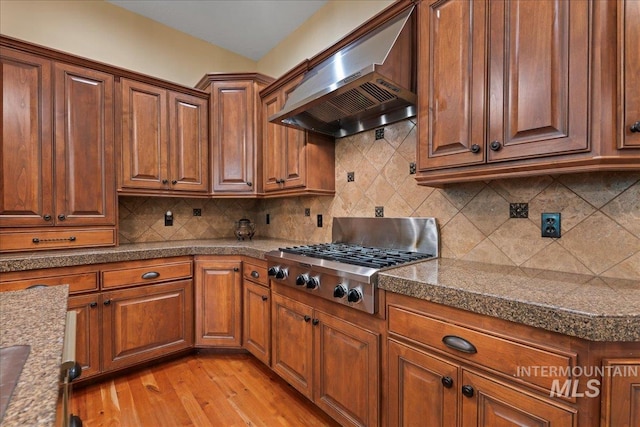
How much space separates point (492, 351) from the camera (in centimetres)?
98

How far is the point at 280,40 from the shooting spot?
310 cm

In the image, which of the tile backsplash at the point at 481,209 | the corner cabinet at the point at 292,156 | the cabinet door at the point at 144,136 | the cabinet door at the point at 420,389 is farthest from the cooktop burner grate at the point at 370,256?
the cabinet door at the point at 144,136

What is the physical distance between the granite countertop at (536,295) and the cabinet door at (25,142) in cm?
232

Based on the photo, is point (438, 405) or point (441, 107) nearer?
point (438, 405)

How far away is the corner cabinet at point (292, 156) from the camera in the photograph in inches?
89.4

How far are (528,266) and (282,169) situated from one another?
1.78m

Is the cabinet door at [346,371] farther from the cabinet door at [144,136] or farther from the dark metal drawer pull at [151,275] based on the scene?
the cabinet door at [144,136]

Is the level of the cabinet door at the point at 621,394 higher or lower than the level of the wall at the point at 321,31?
lower

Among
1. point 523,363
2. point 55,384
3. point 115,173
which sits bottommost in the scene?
point 523,363

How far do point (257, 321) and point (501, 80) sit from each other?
6.75 ft

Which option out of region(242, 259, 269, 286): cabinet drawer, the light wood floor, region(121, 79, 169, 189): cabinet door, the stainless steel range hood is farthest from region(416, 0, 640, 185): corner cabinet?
region(121, 79, 169, 189): cabinet door

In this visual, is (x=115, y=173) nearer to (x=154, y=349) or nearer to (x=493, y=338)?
(x=154, y=349)

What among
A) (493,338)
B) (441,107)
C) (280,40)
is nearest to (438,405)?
(493,338)

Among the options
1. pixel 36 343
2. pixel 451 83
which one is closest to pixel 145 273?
pixel 36 343
